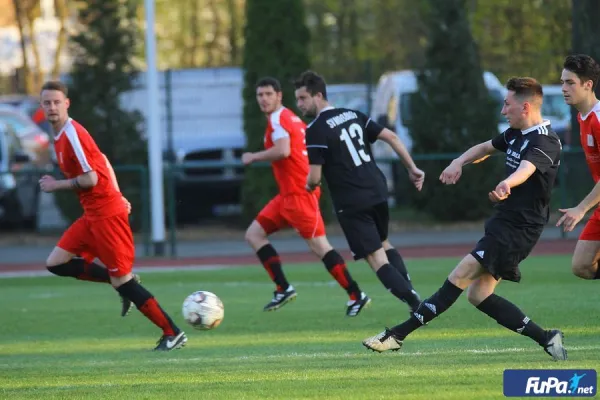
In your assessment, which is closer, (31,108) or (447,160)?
(447,160)

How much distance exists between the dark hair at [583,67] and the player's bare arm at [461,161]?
824 millimetres

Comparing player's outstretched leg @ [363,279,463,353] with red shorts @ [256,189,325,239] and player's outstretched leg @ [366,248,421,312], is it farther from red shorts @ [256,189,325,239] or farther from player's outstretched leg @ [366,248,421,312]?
red shorts @ [256,189,325,239]

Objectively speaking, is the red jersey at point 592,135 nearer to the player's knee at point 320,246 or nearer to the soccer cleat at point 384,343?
the soccer cleat at point 384,343

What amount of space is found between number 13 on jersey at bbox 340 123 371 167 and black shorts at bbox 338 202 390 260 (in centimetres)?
43

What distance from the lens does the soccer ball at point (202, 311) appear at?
35.7 ft

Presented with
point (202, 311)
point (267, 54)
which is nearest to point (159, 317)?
point (202, 311)

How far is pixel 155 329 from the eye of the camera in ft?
41.0

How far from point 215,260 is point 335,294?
6.01 meters

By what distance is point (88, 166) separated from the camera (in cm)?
1049

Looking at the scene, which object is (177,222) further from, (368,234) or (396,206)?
(368,234)

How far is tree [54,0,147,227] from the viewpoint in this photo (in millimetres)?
25125

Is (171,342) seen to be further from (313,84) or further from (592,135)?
(592,135)

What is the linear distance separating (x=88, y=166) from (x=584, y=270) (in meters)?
3.95

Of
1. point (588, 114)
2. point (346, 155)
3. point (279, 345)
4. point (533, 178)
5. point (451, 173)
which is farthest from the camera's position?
point (346, 155)
